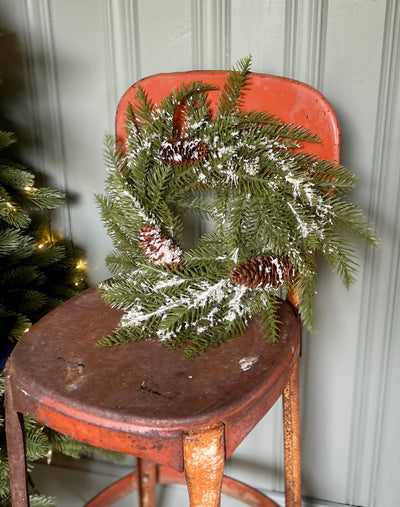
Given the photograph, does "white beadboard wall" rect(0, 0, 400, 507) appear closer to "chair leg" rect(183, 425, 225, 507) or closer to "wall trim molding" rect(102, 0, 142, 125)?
"wall trim molding" rect(102, 0, 142, 125)

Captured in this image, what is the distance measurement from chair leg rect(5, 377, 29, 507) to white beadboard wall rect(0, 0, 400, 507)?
486mm

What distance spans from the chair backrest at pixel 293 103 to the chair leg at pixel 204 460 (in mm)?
429

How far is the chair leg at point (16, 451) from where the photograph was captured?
655 millimetres

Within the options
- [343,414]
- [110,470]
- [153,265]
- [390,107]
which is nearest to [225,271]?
[153,265]

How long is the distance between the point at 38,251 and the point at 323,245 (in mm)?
541

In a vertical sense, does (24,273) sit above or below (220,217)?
below

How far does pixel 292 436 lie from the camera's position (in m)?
0.85

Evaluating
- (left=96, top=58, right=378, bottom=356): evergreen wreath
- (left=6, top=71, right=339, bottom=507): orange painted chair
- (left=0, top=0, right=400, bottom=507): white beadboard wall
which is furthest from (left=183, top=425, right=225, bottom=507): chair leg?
(left=0, top=0, right=400, bottom=507): white beadboard wall

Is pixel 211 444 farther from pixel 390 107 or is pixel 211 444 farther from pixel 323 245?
pixel 390 107

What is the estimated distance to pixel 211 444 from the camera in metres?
0.56

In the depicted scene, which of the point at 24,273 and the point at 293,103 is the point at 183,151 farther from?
the point at 24,273

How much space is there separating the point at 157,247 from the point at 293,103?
0.29 m

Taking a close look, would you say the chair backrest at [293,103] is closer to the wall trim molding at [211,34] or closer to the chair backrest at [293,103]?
the chair backrest at [293,103]

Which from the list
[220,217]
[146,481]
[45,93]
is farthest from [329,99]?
[146,481]
